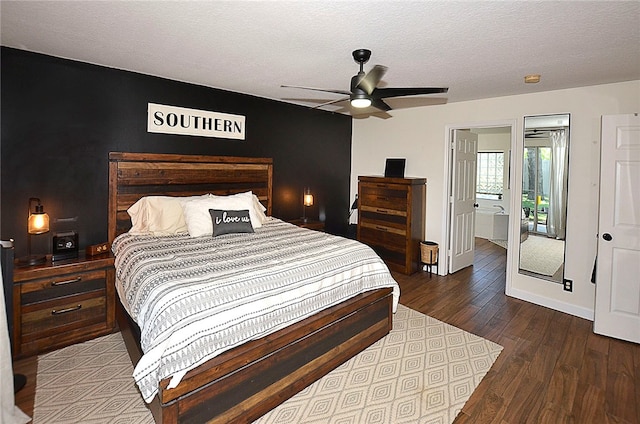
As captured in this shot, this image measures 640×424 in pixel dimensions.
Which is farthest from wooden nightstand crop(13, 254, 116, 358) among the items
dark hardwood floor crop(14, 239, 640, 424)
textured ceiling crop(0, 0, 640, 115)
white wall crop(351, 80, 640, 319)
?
white wall crop(351, 80, 640, 319)

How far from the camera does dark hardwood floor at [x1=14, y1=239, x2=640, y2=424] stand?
7.19 ft

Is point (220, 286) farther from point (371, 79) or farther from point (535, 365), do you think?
point (535, 365)

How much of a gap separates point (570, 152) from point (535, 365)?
2364 mm

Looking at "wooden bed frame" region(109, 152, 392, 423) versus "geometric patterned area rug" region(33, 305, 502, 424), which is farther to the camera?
"geometric patterned area rug" region(33, 305, 502, 424)

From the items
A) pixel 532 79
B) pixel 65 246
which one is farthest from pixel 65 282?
pixel 532 79

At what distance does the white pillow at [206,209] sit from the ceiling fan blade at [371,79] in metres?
1.93

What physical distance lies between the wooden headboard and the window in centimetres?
543

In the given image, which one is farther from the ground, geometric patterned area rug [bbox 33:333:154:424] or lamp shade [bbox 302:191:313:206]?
lamp shade [bbox 302:191:313:206]

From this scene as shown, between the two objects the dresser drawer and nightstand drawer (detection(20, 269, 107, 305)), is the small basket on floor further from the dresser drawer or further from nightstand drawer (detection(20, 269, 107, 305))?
nightstand drawer (detection(20, 269, 107, 305))

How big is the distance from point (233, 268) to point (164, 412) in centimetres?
90

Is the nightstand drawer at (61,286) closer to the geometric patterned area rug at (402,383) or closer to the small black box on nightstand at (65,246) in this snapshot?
the small black box on nightstand at (65,246)

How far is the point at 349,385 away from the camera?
7.99ft

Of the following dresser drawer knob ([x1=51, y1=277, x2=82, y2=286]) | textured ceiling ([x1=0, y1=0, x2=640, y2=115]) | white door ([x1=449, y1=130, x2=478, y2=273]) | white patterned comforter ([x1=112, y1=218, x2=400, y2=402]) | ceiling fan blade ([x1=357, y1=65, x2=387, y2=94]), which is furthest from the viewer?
white door ([x1=449, y1=130, x2=478, y2=273])

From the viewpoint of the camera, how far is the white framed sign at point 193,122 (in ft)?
11.9
